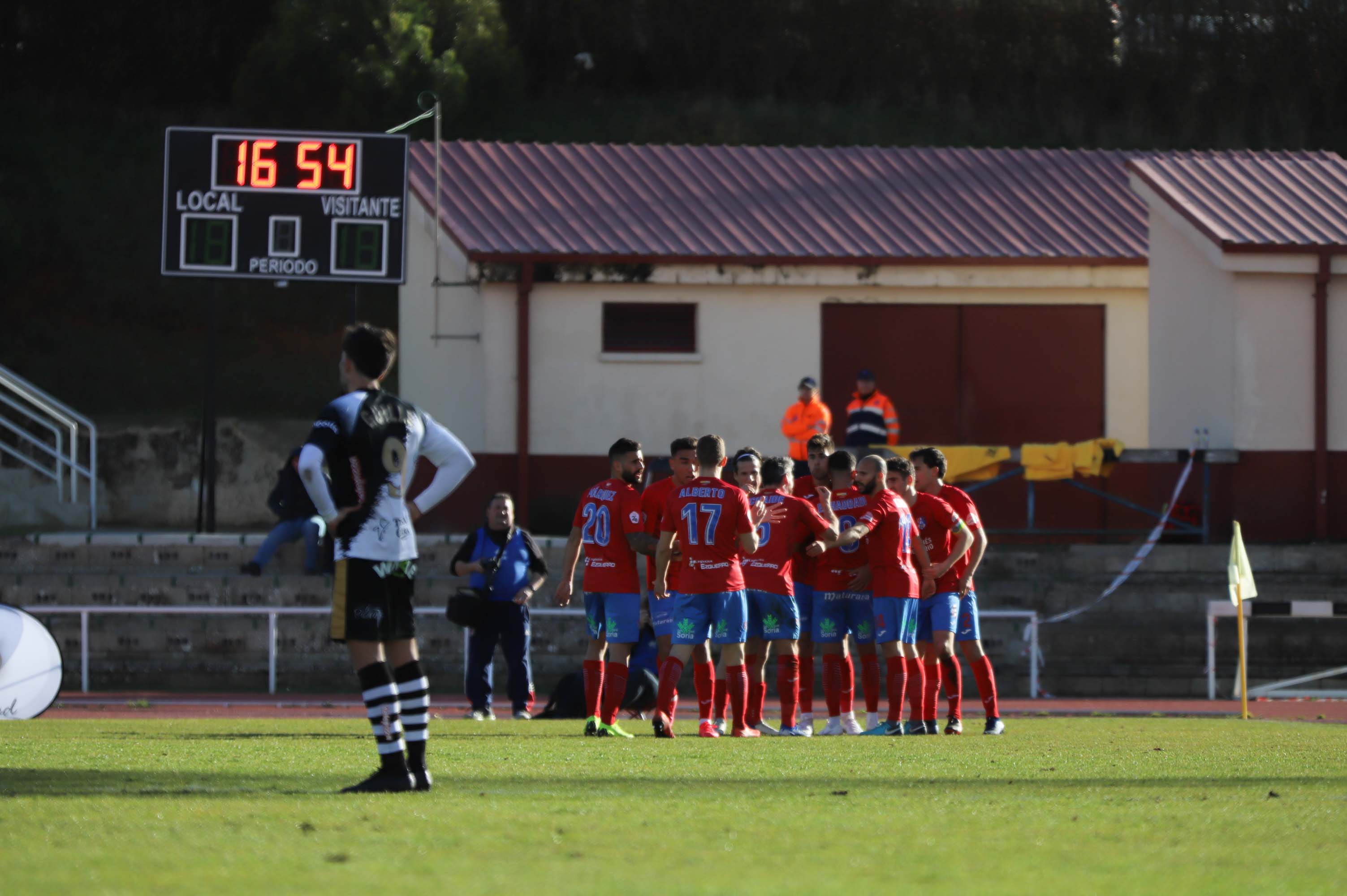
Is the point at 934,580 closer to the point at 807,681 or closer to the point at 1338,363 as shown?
the point at 807,681

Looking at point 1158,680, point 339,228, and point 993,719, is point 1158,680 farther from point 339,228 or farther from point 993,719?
point 339,228

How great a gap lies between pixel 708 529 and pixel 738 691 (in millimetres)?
1180

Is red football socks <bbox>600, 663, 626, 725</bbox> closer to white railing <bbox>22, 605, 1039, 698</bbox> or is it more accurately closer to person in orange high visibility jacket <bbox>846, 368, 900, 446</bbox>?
white railing <bbox>22, 605, 1039, 698</bbox>

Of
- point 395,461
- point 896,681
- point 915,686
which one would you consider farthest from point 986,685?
point 395,461

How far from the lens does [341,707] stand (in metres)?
16.7

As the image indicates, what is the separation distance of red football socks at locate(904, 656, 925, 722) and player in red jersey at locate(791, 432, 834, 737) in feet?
2.45

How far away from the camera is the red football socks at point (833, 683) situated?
1242 cm

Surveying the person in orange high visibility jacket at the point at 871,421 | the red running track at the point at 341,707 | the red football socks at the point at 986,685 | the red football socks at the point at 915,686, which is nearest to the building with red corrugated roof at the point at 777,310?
the person in orange high visibility jacket at the point at 871,421

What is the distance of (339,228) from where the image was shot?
20.2 metres

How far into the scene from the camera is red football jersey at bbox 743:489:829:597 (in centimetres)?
1192

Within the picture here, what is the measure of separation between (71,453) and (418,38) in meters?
18.4

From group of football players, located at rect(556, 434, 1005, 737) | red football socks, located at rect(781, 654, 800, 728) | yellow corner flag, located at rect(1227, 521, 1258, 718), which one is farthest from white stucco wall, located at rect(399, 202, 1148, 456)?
red football socks, located at rect(781, 654, 800, 728)

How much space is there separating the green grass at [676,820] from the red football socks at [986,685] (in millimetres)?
1918

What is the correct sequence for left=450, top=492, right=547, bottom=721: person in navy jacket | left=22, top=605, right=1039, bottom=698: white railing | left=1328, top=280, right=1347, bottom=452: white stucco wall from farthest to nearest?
left=1328, top=280, right=1347, bottom=452: white stucco wall < left=22, top=605, right=1039, bottom=698: white railing < left=450, top=492, right=547, bottom=721: person in navy jacket
